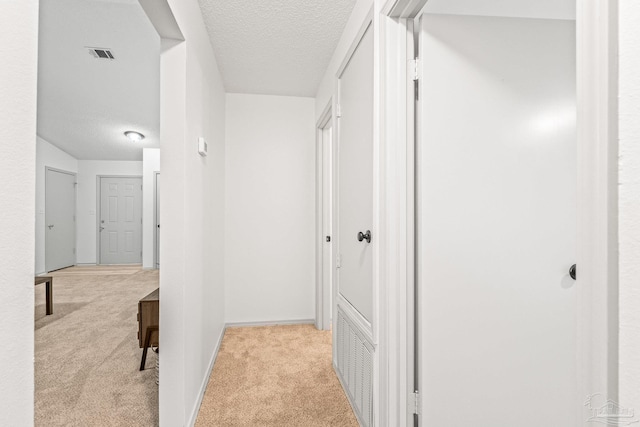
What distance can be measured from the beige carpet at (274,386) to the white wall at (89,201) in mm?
5753

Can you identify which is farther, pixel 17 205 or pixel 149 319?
pixel 149 319

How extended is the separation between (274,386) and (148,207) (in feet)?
17.7

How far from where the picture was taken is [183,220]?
1.56 meters

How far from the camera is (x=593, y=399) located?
519 mm

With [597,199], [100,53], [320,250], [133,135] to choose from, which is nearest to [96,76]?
[100,53]

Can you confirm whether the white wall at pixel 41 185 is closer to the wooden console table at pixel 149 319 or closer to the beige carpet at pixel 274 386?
the beige carpet at pixel 274 386

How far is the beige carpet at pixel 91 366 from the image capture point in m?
1.82

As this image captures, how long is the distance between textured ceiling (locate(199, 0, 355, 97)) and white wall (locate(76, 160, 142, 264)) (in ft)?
17.7

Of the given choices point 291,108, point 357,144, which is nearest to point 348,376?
point 357,144

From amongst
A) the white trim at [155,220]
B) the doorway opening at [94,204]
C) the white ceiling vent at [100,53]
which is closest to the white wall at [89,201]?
the doorway opening at [94,204]

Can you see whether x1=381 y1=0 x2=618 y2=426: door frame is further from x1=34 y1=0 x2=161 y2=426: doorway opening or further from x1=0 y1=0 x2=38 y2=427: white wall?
x1=34 y1=0 x2=161 y2=426: doorway opening

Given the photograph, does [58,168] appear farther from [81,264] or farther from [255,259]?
[255,259]

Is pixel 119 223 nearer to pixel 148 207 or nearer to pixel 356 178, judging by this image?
pixel 148 207

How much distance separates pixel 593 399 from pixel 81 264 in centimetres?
854
